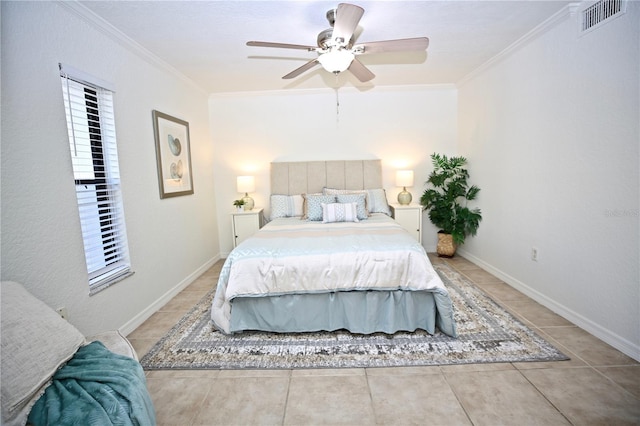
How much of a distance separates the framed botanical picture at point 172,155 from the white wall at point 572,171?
12.0ft

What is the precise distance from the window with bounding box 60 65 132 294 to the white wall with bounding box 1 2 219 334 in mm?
76

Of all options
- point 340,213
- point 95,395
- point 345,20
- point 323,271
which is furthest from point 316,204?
point 95,395

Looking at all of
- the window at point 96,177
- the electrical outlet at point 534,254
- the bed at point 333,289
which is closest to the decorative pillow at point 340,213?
the bed at point 333,289

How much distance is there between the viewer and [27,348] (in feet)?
3.63

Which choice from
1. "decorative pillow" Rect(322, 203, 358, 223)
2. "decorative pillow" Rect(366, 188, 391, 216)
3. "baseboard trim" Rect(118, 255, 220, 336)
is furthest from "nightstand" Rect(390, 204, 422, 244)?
"baseboard trim" Rect(118, 255, 220, 336)

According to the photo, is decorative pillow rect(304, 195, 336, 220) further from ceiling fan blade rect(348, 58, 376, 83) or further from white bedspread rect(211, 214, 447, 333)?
ceiling fan blade rect(348, 58, 376, 83)

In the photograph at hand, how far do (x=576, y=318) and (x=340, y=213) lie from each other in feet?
7.48

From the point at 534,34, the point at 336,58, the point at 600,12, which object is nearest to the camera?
the point at 600,12

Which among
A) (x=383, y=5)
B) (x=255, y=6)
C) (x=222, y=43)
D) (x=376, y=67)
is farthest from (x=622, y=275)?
(x=222, y=43)

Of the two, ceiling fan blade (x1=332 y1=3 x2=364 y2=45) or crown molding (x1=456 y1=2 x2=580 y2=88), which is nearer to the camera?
ceiling fan blade (x1=332 y1=3 x2=364 y2=45)

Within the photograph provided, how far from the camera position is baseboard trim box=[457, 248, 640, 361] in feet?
6.32

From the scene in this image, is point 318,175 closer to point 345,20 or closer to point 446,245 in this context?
point 446,245

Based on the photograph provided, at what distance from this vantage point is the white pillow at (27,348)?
40.3 inches

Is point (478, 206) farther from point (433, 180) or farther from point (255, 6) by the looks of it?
point (255, 6)
